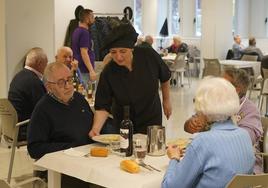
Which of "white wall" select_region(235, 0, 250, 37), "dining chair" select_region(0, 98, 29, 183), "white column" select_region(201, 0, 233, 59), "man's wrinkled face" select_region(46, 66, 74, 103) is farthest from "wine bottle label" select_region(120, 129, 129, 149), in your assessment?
"white wall" select_region(235, 0, 250, 37)

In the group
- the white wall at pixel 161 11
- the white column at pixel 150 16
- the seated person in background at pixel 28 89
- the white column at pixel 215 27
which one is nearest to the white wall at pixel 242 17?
the white wall at pixel 161 11

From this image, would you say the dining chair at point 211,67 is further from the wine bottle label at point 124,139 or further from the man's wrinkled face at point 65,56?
the wine bottle label at point 124,139

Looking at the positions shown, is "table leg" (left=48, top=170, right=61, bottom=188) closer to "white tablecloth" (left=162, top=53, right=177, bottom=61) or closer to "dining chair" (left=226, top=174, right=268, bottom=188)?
"dining chair" (left=226, top=174, right=268, bottom=188)

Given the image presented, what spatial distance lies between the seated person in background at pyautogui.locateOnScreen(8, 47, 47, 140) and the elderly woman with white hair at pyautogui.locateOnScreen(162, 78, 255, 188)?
2.39 metres

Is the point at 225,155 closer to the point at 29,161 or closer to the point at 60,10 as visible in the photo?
the point at 29,161

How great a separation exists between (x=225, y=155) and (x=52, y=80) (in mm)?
1419

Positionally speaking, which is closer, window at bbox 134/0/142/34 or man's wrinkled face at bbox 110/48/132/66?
man's wrinkled face at bbox 110/48/132/66

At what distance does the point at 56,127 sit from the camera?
2973mm

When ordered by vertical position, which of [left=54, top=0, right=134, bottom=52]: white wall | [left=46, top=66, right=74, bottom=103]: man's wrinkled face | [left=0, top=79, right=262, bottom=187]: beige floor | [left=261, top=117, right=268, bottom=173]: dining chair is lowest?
[left=0, top=79, right=262, bottom=187]: beige floor

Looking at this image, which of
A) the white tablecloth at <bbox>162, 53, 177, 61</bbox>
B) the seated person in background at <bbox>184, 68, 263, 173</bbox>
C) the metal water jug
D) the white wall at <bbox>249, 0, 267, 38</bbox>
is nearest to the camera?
the metal water jug

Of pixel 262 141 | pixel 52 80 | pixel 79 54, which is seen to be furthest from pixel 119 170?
pixel 79 54

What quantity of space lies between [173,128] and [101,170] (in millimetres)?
4541

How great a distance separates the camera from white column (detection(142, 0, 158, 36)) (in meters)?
15.1

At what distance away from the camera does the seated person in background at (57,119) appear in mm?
2916
